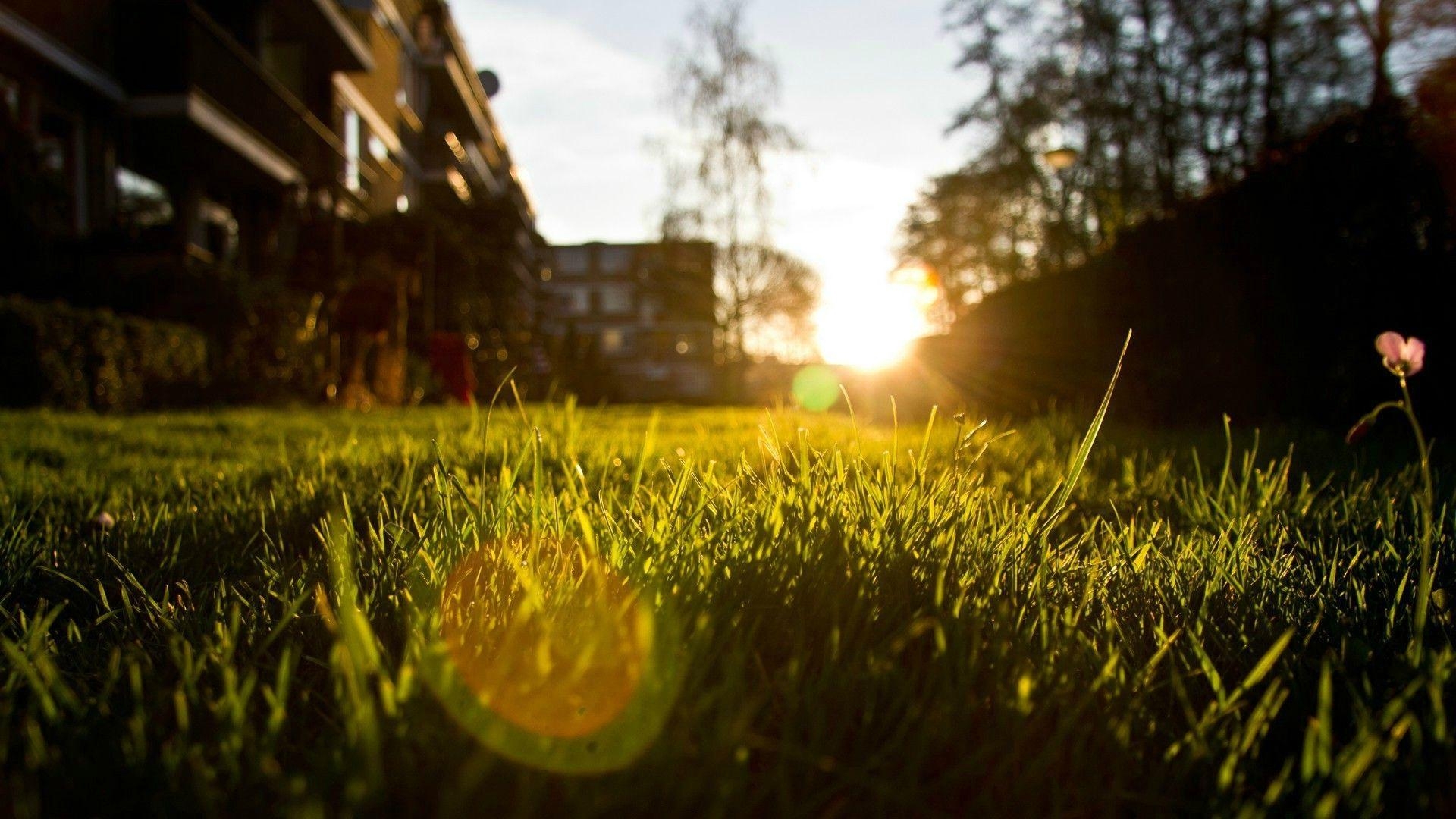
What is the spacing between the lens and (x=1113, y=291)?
7.33 m

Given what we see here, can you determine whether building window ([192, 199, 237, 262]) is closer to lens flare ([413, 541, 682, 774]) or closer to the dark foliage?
the dark foliage

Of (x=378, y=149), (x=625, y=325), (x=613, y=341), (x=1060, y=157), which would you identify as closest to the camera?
(x=1060, y=157)

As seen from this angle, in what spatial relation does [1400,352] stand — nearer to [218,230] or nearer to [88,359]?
[88,359]

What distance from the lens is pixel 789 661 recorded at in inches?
41.4

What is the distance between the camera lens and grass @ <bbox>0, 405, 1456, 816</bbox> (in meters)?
0.75

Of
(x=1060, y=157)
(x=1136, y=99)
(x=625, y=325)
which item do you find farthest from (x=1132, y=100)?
(x=625, y=325)

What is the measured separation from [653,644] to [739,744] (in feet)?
0.75

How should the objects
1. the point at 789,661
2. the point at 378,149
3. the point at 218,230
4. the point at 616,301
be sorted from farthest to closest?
the point at 616,301 → the point at 378,149 → the point at 218,230 → the point at 789,661

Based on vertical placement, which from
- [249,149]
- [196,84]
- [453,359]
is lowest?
[453,359]

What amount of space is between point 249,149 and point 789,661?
15833mm

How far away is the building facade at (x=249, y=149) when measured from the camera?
433 inches

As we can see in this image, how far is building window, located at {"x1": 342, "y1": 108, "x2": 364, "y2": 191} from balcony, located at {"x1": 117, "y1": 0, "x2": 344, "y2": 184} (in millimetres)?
5286

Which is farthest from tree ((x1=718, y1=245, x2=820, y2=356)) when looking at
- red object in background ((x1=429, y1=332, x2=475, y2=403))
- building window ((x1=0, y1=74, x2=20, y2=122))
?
building window ((x1=0, y1=74, x2=20, y2=122))

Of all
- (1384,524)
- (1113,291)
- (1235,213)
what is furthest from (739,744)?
(1113,291)
